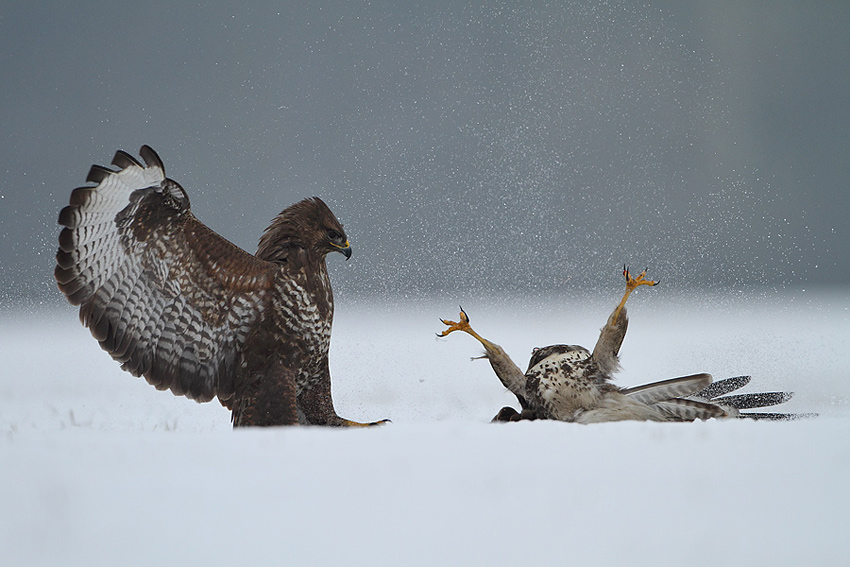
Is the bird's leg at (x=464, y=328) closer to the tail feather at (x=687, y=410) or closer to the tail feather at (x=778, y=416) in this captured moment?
the tail feather at (x=687, y=410)

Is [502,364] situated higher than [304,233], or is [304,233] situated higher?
[304,233]

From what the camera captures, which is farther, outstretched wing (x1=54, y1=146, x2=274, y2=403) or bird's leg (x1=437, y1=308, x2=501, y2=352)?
bird's leg (x1=437, y1=308, x2=501, y2=352)

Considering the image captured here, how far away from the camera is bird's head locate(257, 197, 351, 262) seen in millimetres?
2008

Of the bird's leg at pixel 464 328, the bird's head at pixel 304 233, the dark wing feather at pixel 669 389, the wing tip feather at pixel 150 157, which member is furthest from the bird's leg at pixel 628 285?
the wing tip feather at pixel 150 157

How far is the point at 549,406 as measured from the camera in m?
2.07

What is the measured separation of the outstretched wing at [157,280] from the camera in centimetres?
177

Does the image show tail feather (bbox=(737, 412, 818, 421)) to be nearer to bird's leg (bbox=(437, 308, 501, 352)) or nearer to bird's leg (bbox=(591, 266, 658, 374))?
bird's leg (bbox=(591, 266, 658, 374))

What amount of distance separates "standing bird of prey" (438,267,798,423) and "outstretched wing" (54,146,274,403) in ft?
1.86

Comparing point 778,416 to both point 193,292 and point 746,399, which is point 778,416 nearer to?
point 746,399

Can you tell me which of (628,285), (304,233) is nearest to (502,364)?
(628,285)

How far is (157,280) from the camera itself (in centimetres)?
188

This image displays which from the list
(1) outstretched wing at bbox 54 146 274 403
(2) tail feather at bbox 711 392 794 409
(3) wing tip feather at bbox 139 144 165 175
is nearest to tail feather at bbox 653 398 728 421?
(2) tail feather at bbox 711 392 794 409

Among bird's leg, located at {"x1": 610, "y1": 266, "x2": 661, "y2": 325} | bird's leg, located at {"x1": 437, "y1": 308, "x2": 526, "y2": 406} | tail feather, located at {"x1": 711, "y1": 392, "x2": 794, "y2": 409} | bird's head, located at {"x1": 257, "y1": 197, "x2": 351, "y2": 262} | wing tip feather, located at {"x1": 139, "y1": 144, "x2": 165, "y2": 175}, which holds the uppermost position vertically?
wing tip feather, located at {"x1": 139, "y1": 144, "x2": 165, "y2": 175}

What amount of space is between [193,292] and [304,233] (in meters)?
0.31
